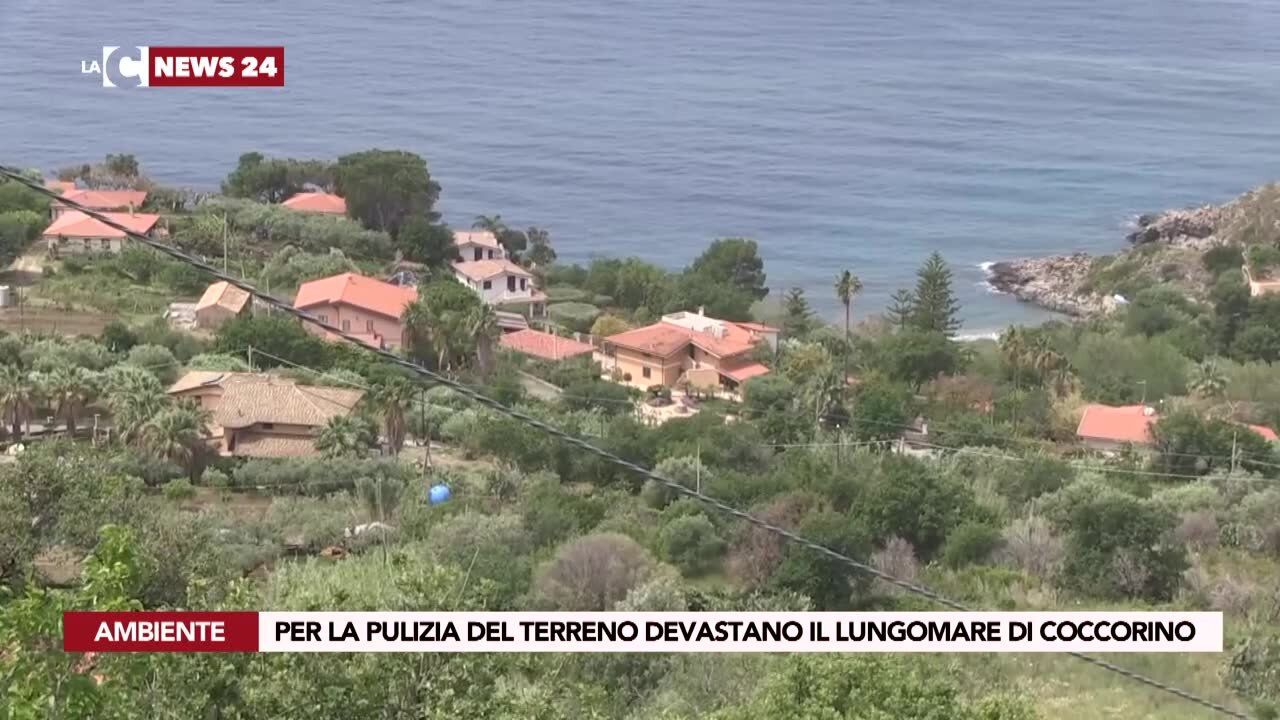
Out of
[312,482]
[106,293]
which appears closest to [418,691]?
[312,482]

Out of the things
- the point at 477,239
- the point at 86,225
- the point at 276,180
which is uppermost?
the point at 276,180

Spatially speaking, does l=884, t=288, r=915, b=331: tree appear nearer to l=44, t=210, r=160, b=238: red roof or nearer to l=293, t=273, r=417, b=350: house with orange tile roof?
l=293, t=273, r=417, b=350: house with orange tile roof

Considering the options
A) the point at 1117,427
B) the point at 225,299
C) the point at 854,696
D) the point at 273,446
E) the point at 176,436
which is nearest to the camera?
the point at 854,696

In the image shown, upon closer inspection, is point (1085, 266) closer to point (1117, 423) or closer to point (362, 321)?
point (1117, 423)

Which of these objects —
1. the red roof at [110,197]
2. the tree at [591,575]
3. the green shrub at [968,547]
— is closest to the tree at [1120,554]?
the green shrub at [968,547]

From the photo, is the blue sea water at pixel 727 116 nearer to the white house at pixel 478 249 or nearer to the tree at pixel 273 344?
the white house at pixel 478 249

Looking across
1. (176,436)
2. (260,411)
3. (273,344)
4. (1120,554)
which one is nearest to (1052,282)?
(273,344)

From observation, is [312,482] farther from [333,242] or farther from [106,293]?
[333,242]
